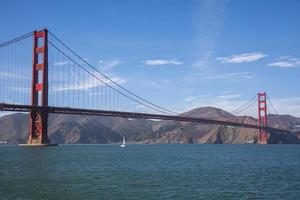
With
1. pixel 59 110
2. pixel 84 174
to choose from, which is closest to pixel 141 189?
pixel 84 174

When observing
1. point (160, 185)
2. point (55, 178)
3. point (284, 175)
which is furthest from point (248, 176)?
point (55, 178)

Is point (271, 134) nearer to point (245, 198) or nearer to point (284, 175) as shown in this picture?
point (284, 175)

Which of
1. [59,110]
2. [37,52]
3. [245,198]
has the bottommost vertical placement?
[245,198]

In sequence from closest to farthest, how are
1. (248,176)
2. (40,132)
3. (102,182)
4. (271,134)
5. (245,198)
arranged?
(245,198)
(102,182)
(248,176)
(40,132)
(271,134)

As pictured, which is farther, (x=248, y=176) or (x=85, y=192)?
(x=248, y=176)

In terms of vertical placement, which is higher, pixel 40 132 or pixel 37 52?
pixel 37 52

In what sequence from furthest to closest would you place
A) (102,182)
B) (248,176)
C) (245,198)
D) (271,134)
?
(271,134) < (248,176) < (102,182) < (245,198)

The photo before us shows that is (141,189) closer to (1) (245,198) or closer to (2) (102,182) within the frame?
(2) (102,182)

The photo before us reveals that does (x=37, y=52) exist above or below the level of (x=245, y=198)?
above

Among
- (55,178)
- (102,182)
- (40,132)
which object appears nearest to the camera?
(102,182)
